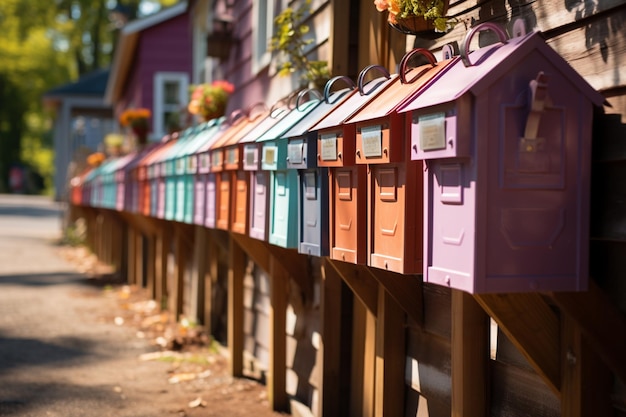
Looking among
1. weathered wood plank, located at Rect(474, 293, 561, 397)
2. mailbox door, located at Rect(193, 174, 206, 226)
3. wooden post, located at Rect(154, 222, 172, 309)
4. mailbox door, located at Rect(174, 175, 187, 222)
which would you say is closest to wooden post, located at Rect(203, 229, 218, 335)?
wooden post, located at Rect(154, 222, 172, 309)

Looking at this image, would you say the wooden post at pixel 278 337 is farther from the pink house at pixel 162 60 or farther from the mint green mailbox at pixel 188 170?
the pink house at pixel 162 60

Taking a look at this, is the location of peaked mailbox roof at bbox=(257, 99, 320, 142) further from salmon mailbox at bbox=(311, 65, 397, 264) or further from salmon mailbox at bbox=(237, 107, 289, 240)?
salmon mailbox at bbox=(311, 65, 397, 264)

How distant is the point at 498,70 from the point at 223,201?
3.02m

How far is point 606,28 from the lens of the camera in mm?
2609

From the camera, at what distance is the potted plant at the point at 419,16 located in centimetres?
329

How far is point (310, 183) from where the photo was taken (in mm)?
3703

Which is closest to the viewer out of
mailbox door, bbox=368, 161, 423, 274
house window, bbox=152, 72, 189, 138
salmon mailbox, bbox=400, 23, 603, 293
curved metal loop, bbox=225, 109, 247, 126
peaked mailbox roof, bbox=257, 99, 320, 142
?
salmon mailbox, bbox=400, 23, 603, 293

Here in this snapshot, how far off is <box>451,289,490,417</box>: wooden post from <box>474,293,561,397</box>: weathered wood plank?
1.37 ft

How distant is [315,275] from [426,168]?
2.73m

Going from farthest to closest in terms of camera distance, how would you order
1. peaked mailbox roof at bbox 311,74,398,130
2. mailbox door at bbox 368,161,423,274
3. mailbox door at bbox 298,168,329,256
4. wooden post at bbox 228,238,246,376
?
wooden post at bbox 228,238,246,376 → mailbox door at bbox 298,168,329,256 → peaked mailbox roof at bbox 311,74,398,130 → mailbox door at bbox 368,161,423,274

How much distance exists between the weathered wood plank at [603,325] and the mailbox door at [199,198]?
3.52m

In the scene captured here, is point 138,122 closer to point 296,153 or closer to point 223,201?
point 223,201

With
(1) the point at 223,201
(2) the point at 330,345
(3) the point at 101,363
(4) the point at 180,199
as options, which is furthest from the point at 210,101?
(2) the point at 330,345

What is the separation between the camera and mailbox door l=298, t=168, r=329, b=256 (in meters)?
3.54
